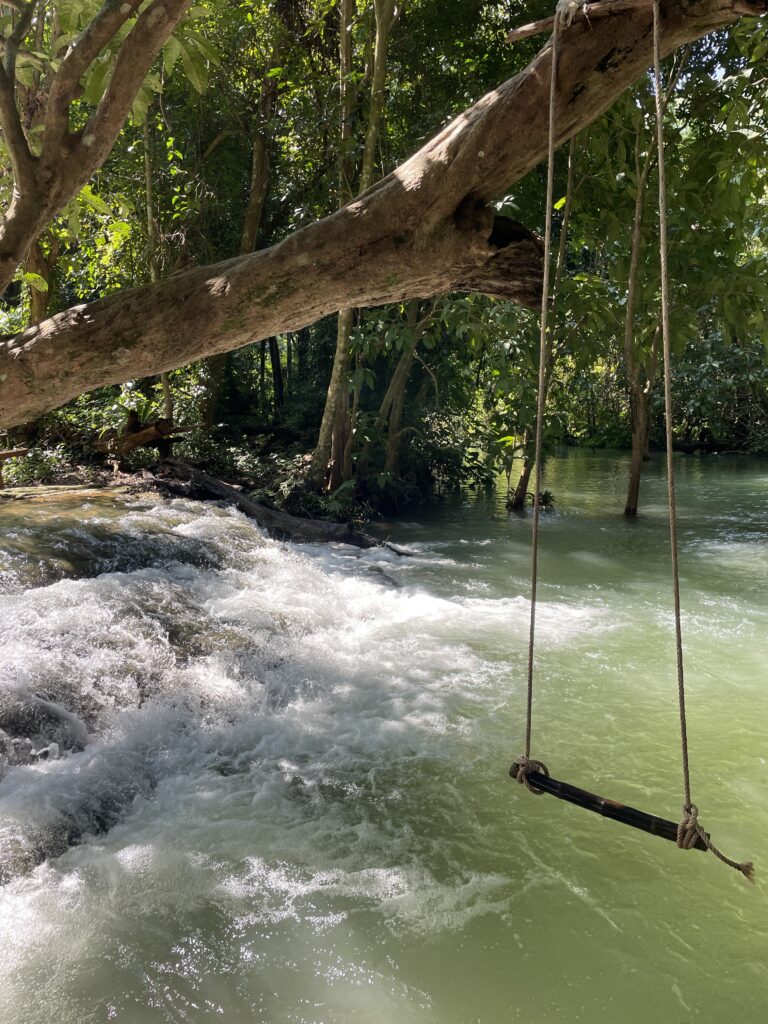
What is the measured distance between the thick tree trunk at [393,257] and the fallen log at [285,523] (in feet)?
19.8

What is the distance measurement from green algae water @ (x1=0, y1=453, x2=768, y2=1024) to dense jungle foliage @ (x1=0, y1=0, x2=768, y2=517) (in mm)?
2871

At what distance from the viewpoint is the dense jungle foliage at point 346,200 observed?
279 inches

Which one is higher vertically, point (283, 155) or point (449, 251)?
point (283, 155)

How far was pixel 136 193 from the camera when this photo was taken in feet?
35.3

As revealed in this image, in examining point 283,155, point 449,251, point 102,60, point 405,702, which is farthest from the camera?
point 283,155

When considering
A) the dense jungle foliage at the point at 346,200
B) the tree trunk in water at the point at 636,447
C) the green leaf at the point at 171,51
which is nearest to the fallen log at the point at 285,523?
the dense jungle foliage at the point at 346,200

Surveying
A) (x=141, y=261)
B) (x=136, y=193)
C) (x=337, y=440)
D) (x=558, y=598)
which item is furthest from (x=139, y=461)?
(x=558, y=598)

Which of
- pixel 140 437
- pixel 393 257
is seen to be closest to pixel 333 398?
pixel 140 437

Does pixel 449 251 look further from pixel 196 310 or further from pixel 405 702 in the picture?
pixel 405 702

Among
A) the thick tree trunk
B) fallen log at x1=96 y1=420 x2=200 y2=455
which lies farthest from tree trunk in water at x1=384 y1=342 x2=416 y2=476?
the thick tree trunk

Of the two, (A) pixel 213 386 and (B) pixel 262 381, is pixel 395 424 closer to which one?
(A) pixel 213 386

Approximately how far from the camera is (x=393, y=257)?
6.91 ft

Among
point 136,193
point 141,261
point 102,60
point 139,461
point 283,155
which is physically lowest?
point 139,461

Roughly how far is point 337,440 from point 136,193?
15.6 feet
